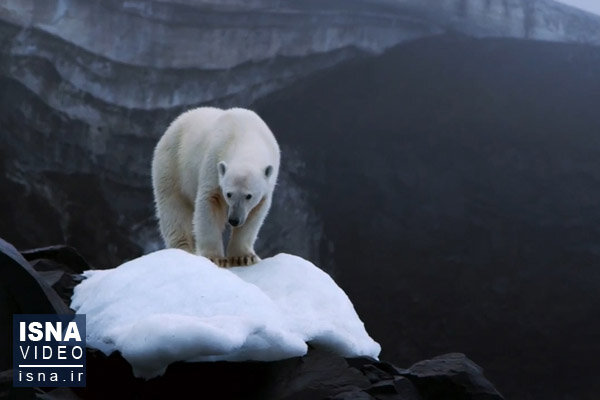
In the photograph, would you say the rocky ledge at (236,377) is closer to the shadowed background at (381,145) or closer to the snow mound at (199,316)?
the snow mound at (199,316)

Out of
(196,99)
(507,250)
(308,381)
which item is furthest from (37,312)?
(507,250)

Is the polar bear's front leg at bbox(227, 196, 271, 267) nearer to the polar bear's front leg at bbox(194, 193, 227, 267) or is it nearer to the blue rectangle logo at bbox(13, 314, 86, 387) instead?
the polar bear's front leg at bbox(194, 193, 227, 267)

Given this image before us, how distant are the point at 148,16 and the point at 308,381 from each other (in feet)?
23.1

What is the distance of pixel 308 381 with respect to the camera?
3484mm

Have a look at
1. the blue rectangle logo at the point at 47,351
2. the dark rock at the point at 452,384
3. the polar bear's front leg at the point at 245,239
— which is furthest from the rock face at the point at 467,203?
the blue rectangle logo at the point at 47,351

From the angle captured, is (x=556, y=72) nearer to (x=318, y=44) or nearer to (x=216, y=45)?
(x=318, y=44)

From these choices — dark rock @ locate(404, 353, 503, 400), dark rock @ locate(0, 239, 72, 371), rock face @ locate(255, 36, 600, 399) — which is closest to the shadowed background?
rock face @ locate(255, 36, 600, 399)

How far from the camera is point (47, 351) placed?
330 cm

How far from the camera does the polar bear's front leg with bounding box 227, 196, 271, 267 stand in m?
4.86

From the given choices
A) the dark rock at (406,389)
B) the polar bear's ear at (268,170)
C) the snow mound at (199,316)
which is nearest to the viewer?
the snow mound at (199,316)

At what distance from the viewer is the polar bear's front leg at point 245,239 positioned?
4.86m

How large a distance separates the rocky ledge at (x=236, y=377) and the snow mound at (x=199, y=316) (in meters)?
0.08

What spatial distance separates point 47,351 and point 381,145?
8.11 meters

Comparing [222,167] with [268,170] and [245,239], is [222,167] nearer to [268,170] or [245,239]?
[268,170]
